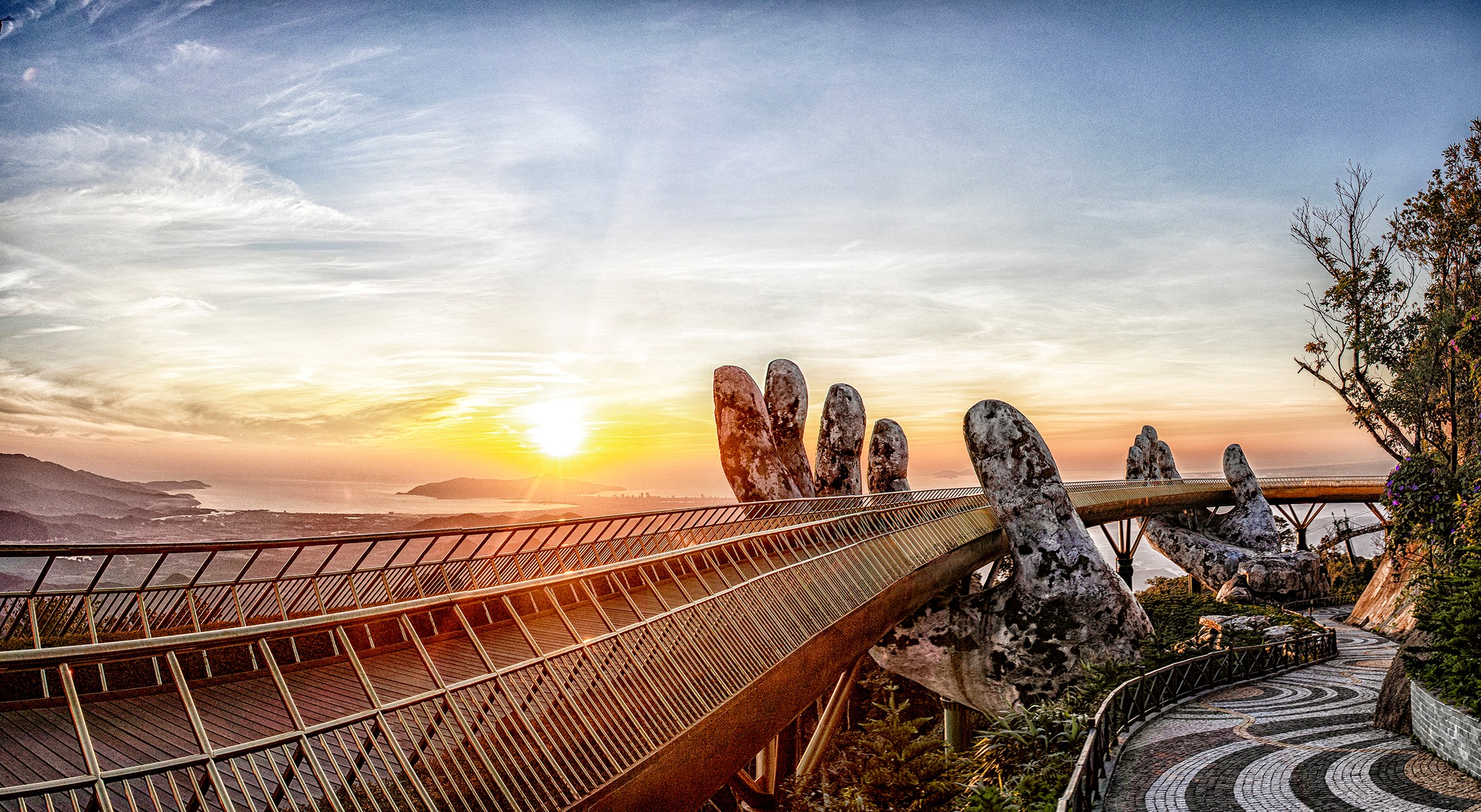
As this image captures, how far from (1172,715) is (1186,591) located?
26.1 metres

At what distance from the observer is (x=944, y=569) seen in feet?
59.6

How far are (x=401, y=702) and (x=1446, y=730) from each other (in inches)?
534

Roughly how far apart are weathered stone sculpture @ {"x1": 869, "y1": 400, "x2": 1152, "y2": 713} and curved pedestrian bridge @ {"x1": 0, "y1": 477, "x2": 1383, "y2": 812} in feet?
20.5

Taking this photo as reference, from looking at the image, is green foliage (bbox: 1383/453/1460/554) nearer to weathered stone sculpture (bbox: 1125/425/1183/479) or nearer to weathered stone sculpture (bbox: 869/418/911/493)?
weathered stone sculpture (bbox: 869/418/911/493)

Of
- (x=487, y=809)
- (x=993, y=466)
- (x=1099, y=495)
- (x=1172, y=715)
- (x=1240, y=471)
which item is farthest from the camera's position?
(x=1240, y=471)

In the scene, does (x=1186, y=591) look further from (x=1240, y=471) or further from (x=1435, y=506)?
(x=1435, y=506)

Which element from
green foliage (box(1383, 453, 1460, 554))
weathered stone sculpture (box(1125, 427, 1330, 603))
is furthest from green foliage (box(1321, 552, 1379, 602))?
green foliage (box(1383, 453, 1460, 554))

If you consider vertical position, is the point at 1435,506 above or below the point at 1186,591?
above

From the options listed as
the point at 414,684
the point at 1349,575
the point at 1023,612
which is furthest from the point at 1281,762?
the point at 1349,575

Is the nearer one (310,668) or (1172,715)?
(310,668)

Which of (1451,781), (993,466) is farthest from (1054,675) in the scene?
(1451,781)

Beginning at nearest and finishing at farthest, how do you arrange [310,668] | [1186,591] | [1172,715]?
1. [310,668]
2. [1172,715]
3. [1186,591]

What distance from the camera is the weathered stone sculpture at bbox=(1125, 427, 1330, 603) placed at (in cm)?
3366

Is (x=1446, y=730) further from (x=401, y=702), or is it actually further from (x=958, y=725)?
(x=401, y=702)
